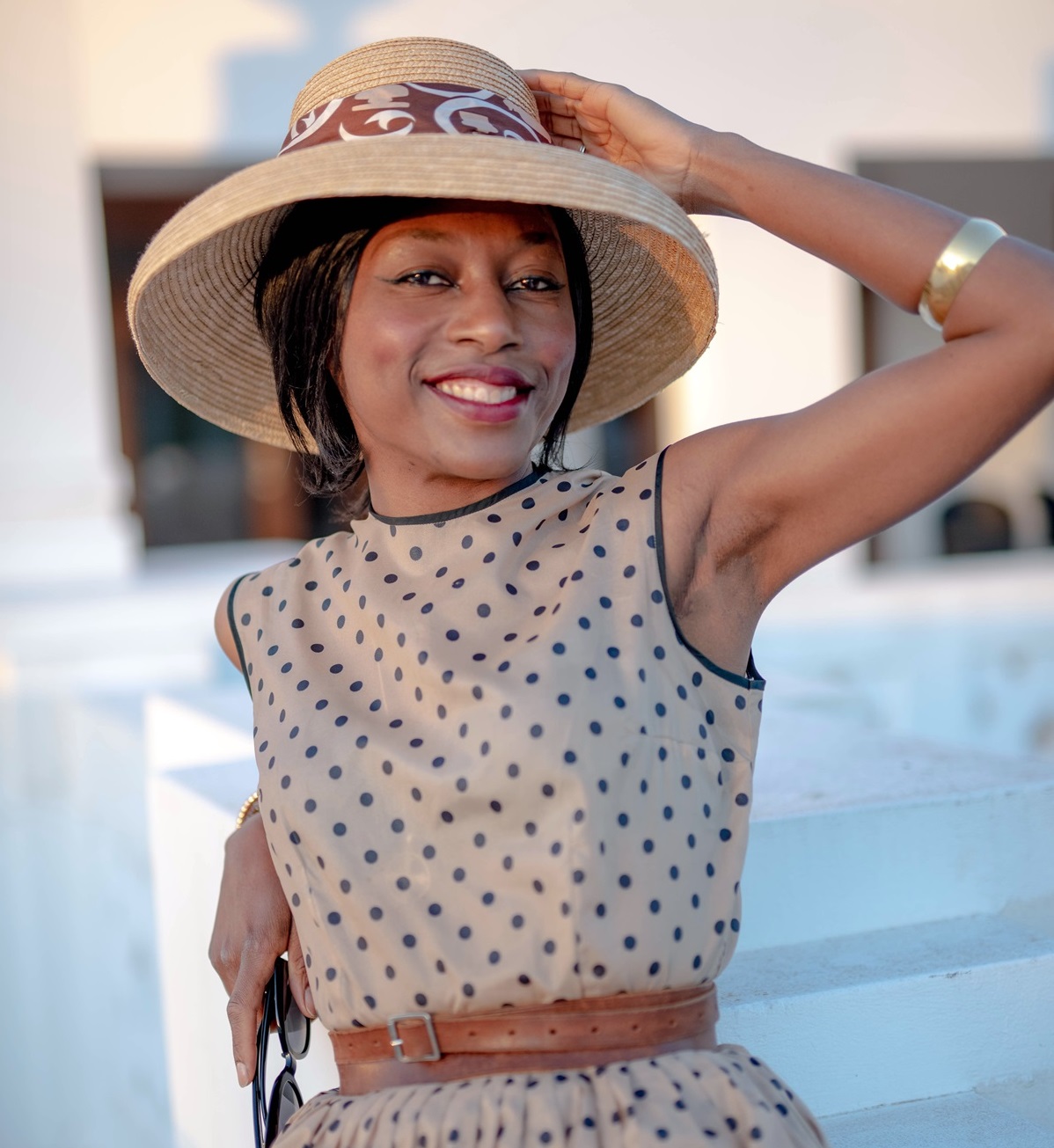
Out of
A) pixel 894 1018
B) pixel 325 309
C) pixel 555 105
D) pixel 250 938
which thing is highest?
pixel 555 105

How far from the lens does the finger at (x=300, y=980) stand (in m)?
1.63

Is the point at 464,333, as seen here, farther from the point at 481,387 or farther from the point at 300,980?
the point at 300,980

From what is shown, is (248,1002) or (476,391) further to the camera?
(248,1002)

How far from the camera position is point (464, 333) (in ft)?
4.73

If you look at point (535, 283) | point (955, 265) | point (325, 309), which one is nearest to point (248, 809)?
point (325, 309)

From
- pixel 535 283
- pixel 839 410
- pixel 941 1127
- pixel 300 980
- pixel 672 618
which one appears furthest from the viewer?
pixel 941 1127

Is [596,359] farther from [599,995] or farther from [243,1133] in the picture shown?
[243,1133]

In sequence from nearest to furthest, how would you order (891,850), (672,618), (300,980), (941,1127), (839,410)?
(839,410) < (672,618) < (300,980) < (941,1127) < (891,850)

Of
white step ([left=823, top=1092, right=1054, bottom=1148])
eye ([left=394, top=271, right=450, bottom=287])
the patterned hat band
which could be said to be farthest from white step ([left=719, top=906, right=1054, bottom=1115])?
the patterned hat band

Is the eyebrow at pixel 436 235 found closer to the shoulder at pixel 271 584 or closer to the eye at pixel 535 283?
the eye at pixel 535 283

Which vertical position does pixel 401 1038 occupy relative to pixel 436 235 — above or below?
below

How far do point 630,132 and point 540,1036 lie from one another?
3.20 feet

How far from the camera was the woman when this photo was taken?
1293 mm

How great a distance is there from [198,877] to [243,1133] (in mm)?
421
